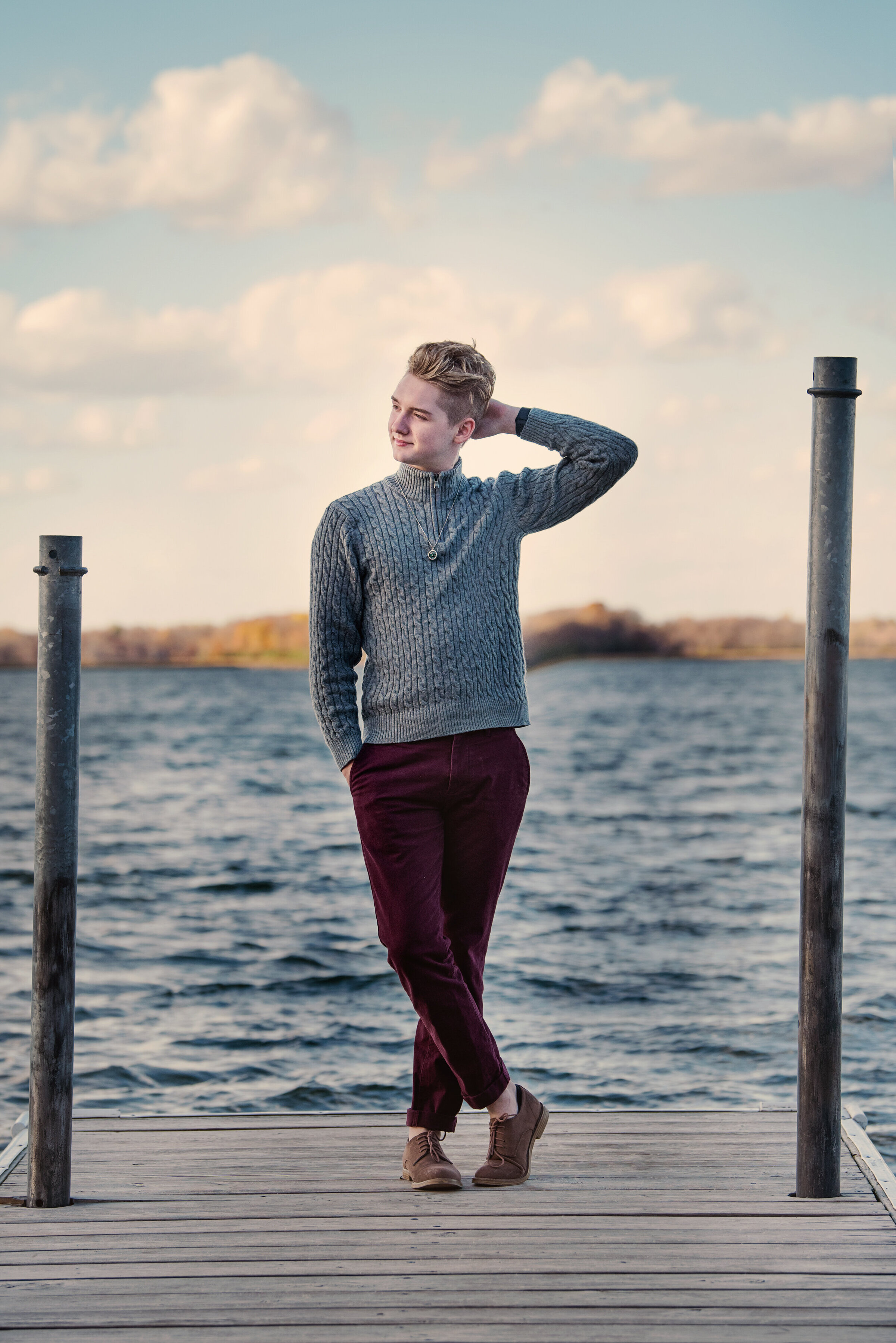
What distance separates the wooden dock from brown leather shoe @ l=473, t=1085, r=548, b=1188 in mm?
48

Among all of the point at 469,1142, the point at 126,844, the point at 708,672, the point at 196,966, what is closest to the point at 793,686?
the point at 708,672

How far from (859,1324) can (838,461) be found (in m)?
1.59

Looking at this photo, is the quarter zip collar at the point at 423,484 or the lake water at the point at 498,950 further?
the lake water at the point at 498,950

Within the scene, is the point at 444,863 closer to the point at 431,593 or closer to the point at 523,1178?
the point at 431,593

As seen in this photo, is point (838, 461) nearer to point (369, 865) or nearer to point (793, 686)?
point (369, 865)

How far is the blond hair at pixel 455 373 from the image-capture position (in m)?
2.84

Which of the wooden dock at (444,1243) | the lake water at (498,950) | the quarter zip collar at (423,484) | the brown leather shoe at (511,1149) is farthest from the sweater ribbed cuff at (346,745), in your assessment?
the lake water at (498,950)

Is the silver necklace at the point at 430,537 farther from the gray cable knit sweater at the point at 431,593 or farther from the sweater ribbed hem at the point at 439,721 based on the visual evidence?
the sweater ribbed hem at the point at 439,721

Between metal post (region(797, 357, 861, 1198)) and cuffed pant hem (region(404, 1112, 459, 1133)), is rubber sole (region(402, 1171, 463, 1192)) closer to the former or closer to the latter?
cuffed pant hem (region(404, 1112, 459, 1133))

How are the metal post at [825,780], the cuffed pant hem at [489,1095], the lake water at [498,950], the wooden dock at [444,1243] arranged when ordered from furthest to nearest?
the lake water at [498,950] → the cuffed pant hem at [489,1095] → the metal post at [825,780] → the wooden dock at [444,1243]

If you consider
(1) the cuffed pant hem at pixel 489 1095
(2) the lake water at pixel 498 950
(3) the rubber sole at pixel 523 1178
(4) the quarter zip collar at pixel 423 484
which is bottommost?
(2) the lake water at pixel 498 950

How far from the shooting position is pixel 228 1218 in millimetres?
2705

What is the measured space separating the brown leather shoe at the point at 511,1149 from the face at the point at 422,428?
133cm

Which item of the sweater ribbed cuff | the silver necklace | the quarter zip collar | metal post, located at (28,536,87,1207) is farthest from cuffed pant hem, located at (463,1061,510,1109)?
the quarter zip collar
